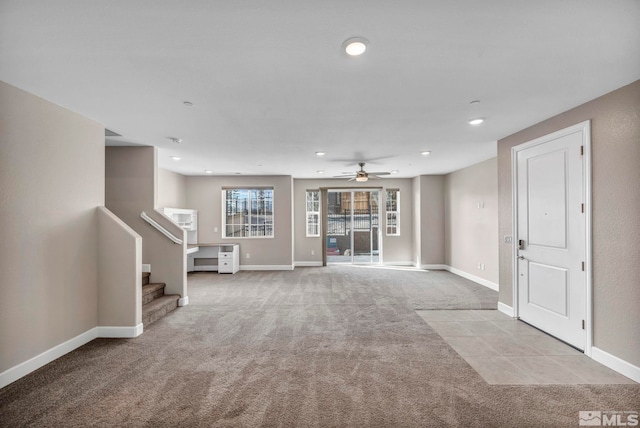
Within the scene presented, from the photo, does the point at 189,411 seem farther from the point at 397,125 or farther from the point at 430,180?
the point at 430,180

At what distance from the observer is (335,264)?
845cm

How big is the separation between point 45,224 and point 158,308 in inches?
69.2

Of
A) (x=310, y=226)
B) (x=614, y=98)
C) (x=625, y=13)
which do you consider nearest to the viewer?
(x=625, y=13)

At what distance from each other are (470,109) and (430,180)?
5.03 m

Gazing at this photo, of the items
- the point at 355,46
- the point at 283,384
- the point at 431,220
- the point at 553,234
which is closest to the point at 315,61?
the point at 355,46

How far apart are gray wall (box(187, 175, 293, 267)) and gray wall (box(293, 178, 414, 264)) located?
0.66m

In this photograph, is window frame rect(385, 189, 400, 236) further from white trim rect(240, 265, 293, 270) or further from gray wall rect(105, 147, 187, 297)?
gray wall rect(105, 147, 187, 297)

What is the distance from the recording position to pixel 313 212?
844 centimetres

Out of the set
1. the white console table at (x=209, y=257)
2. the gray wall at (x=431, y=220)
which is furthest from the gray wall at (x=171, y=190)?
the gray wall at (x=431, y=220)

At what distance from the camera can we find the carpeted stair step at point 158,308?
3.78m

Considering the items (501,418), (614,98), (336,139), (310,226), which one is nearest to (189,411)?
(501,418)

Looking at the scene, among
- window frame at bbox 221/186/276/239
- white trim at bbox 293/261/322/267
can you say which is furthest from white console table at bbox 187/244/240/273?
white trim at bbox 293/261/322/267

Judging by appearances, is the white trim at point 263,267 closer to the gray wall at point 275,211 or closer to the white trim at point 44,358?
the gray wall at point 275,211

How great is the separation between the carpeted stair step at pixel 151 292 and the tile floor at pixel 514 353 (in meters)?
3.99
